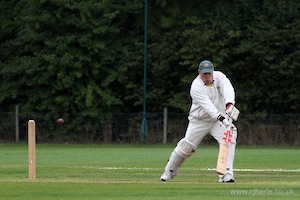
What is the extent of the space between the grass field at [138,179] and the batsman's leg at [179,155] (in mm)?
261

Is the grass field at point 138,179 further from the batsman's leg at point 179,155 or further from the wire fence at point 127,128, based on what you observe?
the wire fence at point 127,128

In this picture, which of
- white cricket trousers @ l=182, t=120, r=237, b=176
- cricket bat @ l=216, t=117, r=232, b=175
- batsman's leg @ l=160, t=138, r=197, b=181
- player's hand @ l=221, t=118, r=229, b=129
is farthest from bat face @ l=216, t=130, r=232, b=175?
batsman's leg @ l=160, t=138, r=197, b=181

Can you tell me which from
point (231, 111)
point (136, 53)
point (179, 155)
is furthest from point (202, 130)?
point (136, 53)

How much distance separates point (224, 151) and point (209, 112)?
29.5 inches

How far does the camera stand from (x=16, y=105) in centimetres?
4781

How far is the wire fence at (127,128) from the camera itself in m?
44.2

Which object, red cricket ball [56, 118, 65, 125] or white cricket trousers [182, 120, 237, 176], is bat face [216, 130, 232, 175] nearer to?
white cricket trousers [182, 120, 237, 176]

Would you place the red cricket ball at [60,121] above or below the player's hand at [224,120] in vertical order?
above

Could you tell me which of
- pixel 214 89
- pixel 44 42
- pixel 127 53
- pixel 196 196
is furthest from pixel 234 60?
pixel 196 196

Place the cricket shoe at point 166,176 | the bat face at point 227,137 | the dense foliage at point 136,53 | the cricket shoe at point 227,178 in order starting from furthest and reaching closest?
the dense foliage at point 136,53 < the cricket shoe at point 166,176 < the cricket shoe at point 227,178 < the bat face at point 227,137

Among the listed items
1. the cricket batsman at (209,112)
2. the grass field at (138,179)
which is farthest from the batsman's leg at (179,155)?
the grass field at (138,179)

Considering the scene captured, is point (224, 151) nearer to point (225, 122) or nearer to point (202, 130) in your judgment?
point (225, 122)

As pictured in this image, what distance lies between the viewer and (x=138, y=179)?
699 inches

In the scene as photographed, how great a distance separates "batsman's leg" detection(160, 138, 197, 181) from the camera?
687 inches
